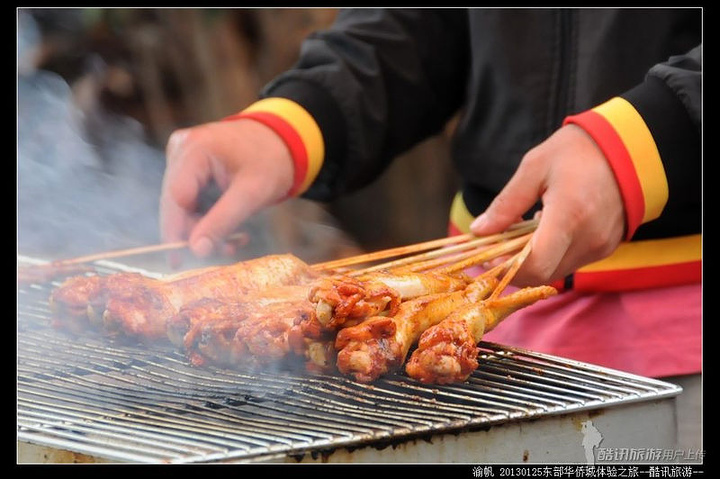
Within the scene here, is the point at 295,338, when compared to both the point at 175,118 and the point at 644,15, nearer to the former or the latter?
the point at 644,15

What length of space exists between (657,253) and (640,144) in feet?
1.38

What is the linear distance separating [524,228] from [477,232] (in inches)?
4.0

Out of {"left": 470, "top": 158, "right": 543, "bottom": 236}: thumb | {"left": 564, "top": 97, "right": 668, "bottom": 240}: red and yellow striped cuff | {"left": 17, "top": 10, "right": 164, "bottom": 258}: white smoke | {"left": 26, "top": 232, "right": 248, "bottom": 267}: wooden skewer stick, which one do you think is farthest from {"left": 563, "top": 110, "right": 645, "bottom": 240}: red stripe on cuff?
{"left": 17, "top": 10, "right": 164, "bottom": 258}: white smoke

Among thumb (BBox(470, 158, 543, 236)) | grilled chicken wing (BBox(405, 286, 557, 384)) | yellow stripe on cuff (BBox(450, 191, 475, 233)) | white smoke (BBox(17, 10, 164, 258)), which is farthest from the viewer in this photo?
yellow stripe on cuff (BBox(450, 191, 475, 233))

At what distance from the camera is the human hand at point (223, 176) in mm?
2125

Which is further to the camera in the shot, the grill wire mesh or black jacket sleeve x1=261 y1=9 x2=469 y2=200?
black jacket sleeve x1=261 y1=9 x2=469 y2=200

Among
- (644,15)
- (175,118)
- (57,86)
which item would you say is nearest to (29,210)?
(57,86)

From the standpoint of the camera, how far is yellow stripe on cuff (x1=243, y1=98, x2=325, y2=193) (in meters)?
2.21

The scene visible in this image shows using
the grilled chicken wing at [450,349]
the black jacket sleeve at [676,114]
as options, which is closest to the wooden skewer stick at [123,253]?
the grilled chicken wing at [450,349]

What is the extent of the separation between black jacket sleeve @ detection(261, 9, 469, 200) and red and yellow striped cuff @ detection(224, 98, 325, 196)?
0.11ft

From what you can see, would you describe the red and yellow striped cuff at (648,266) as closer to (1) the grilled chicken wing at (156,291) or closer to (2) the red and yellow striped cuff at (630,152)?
(2) the red and yellow striped cuff at (630,152)

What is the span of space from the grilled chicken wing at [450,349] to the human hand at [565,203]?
236 mm

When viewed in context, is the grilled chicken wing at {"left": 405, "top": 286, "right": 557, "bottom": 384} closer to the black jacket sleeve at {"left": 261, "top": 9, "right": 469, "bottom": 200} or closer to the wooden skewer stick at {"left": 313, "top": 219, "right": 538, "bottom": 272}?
the wooden skewer stick at {"left": 313, "top": 219, "right": 538, "bottom": 272}
